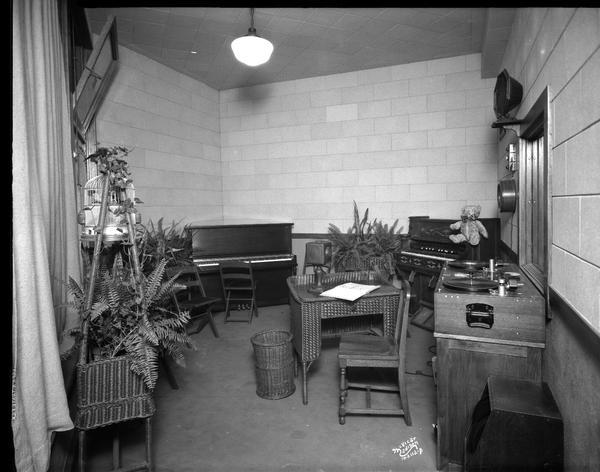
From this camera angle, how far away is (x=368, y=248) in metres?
5.91

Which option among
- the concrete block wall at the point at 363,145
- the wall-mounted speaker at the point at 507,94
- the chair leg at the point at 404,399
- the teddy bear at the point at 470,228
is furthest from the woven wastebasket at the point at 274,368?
the concrete block wall at the point at 363,145

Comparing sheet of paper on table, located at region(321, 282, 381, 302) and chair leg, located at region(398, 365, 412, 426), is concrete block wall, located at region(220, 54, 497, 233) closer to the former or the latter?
sheet of paper on table, located at region(321, 282, 381, 302)

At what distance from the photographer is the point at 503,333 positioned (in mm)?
2193

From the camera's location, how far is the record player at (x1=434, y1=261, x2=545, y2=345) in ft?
7.09

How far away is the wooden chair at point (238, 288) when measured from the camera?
5184 mm

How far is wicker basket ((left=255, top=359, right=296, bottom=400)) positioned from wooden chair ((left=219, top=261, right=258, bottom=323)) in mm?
1933

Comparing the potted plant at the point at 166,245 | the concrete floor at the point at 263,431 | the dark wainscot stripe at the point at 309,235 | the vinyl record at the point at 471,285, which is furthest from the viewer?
the dark wainscot stripe at the point at 309,235

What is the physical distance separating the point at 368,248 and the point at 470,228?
6.38 feet

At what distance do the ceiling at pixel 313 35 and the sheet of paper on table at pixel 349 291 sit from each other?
2.72m

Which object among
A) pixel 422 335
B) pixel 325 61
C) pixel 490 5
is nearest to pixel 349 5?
pixel 490 5

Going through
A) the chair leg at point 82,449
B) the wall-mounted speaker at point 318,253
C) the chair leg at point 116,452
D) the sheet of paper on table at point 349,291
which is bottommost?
the chair leg at point 116,452

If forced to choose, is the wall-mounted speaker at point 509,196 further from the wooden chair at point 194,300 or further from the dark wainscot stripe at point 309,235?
the dark wainscot stripe at point 309,235

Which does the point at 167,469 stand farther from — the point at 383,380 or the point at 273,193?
the point at 273,193
